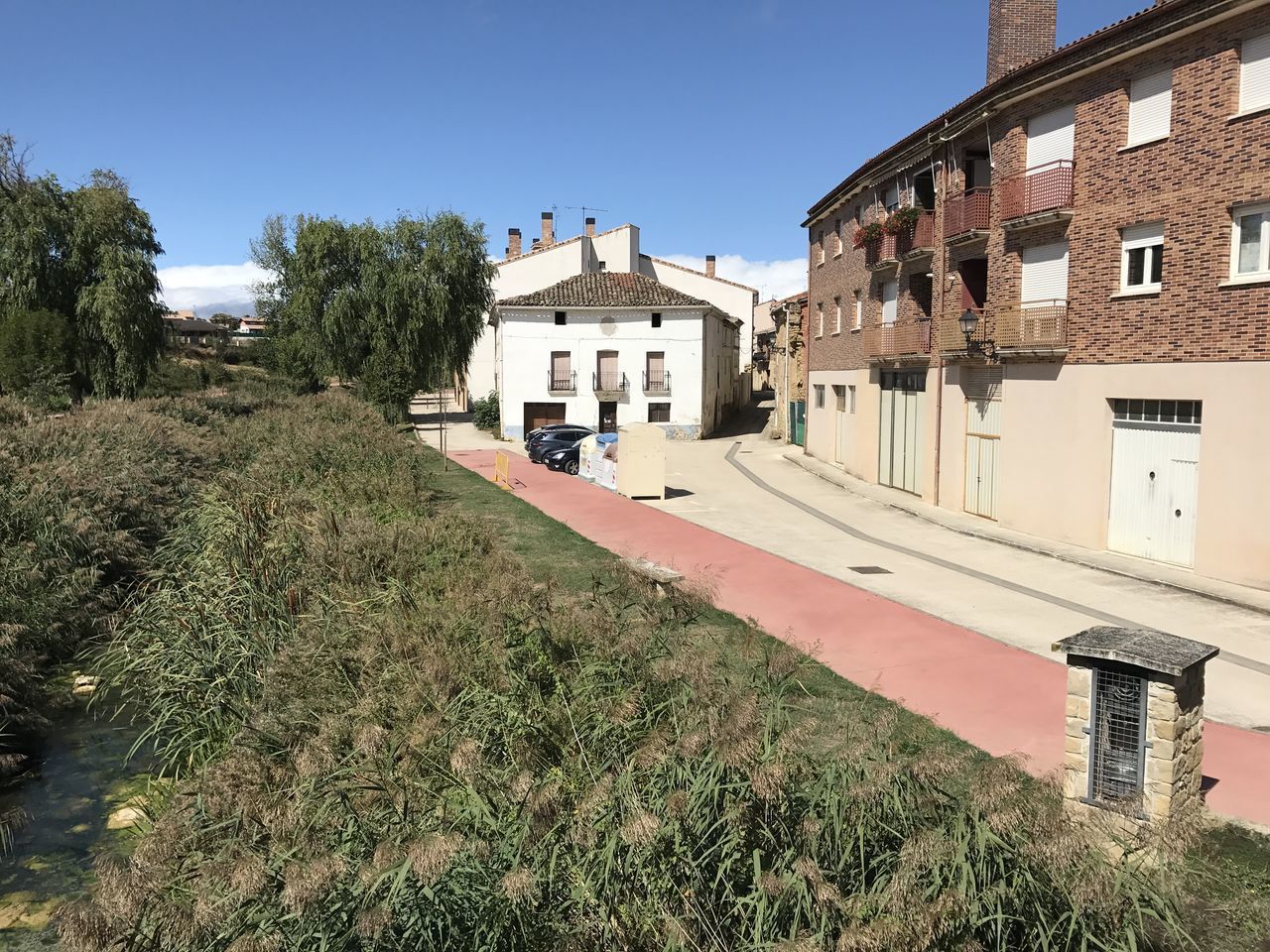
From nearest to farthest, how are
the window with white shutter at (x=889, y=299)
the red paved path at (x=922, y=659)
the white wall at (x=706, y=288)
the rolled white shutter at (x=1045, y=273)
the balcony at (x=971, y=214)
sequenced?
the red paved path at (x=922, y=659) < the rolled white shutter at (x=1045, y=273) < the balcony at (x=971, y=214) < the window with white shutter at (x=889, y=299) < the white wall at (x=706, y=288)

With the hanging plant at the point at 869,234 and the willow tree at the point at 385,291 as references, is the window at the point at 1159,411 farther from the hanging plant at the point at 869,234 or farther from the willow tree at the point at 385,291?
the willow tree at the point at 385,291

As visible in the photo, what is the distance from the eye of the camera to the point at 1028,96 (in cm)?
1669

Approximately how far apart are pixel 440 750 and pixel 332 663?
235 cm

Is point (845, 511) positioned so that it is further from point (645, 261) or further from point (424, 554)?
point (645, 261)

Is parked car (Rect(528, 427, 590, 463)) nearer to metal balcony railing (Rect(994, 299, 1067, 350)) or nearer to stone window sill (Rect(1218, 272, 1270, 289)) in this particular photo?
metal balcony railing (Rect(994, 299, 1067, 350))

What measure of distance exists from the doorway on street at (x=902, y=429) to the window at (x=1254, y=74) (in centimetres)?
934

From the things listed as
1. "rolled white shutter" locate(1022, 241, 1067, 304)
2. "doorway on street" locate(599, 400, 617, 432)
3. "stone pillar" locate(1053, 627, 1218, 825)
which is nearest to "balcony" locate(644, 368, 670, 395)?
"doorway on street" locate(599, 400, 617, 432)

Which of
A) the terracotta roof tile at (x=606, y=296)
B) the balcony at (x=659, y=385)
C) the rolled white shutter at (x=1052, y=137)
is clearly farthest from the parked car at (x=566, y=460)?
the rolled white shutter at (x=1052, y=137)

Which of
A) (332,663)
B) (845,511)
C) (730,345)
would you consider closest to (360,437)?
(845,511)

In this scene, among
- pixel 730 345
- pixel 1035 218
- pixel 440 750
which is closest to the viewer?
pixel 440 750

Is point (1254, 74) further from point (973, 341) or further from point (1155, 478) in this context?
point (973, 341)

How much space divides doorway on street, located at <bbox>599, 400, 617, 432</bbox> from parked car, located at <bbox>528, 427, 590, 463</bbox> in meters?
7.86

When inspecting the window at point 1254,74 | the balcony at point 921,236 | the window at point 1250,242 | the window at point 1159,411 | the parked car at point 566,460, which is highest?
the window at point 1254,74

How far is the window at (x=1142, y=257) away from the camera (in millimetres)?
14328
